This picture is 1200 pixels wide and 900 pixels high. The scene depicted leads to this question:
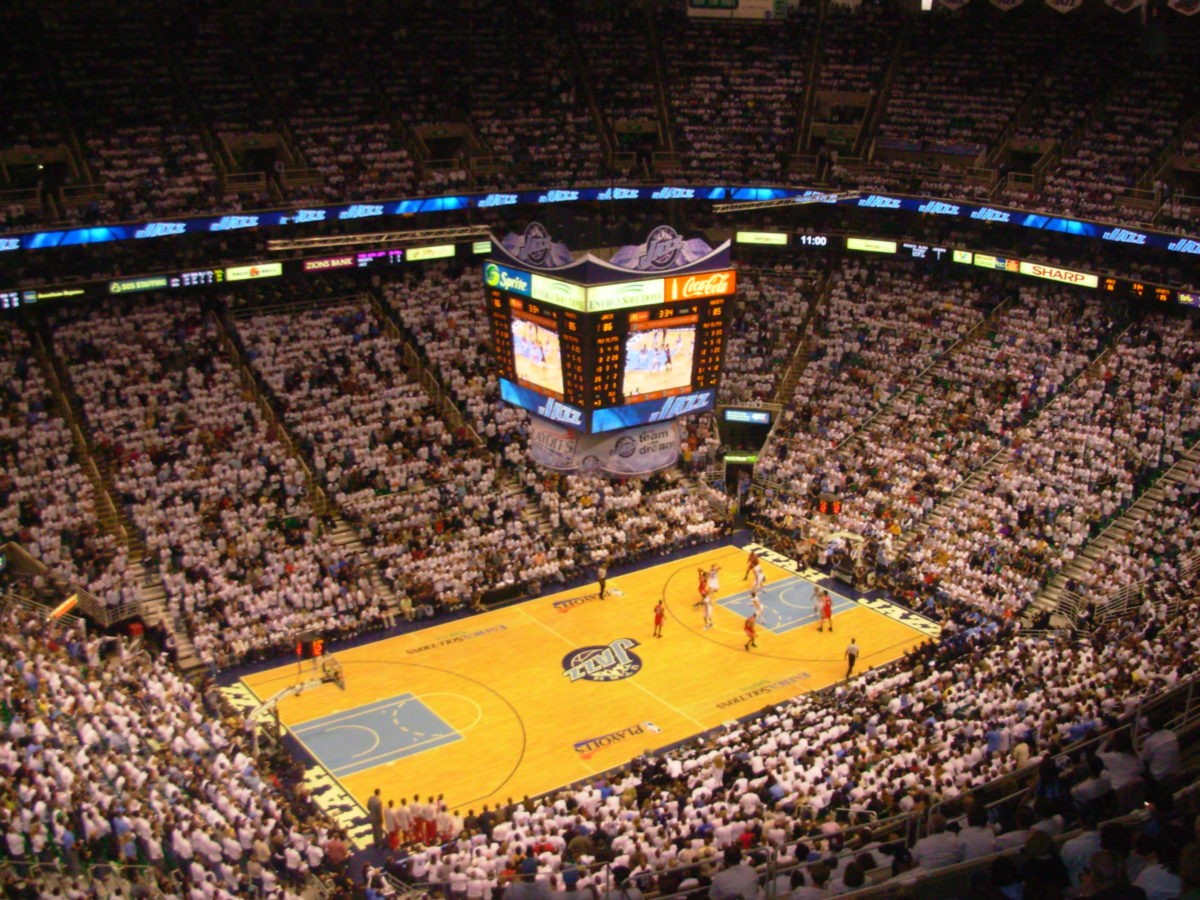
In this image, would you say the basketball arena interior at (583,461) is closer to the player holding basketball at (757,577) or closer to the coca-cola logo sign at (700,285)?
the coca-cola logo sign at (700,285)

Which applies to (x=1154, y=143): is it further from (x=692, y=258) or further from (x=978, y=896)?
(x=978, y=896)

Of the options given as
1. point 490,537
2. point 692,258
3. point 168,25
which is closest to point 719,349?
point 692,258

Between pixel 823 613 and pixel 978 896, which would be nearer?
pixel 978 896

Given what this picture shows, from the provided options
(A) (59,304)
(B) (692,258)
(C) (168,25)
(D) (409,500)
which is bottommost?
(D) (409,500)

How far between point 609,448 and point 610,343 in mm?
2721

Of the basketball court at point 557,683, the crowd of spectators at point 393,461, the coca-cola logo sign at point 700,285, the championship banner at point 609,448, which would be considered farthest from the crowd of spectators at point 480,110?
the coca-cola logo sign at point 700,285

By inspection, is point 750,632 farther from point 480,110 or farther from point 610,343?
point 480,110

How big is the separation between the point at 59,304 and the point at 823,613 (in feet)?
82.9

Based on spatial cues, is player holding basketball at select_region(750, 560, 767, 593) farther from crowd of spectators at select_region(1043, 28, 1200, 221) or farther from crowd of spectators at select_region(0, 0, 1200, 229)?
crowd of spectators at select_region(0, 0, 1200, 229)

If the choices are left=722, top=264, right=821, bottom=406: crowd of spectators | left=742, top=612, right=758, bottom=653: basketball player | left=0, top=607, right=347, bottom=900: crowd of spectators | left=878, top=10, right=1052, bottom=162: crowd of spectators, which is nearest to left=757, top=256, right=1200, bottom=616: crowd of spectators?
left=722, top=264, right=821, bottom=406: crowd of spectators

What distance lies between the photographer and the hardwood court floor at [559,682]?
26859mm

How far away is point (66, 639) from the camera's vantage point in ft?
89.5

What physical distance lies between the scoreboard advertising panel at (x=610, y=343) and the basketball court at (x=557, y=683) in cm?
747

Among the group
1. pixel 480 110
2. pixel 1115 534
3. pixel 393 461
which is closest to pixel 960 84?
pixel 480 110
